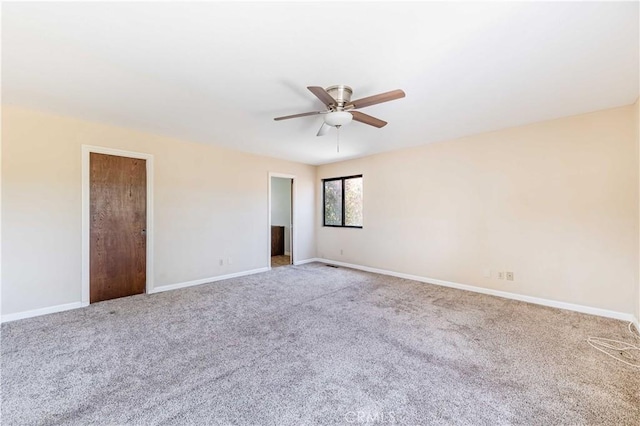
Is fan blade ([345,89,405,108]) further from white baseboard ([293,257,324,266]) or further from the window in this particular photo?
white baseboard ([293,257,324,266])

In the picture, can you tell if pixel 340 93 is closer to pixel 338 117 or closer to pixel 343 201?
pixel 338 117

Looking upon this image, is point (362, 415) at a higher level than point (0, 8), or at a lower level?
lower

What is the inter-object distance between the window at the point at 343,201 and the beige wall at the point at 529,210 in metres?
0.73

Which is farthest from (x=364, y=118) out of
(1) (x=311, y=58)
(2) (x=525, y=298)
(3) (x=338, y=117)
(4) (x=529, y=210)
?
(2) (x=525, y=298)

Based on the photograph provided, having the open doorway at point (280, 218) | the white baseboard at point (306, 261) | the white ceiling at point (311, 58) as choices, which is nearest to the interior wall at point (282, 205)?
the open doorway at point (280, 218)

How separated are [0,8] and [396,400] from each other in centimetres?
347

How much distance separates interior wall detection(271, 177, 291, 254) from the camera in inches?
294

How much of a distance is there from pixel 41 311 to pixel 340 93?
434 centimetres

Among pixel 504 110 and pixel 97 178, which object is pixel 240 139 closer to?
pixel 97 178

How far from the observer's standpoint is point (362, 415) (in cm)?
161

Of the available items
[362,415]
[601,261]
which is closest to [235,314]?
[362,415]

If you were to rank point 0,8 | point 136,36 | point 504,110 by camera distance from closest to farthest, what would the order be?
point 0,8 < point 136,36 < point 504,110

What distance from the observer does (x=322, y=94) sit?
2.20 m

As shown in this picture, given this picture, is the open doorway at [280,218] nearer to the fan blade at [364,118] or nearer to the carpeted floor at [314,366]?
the carpeted floor at [314,366]
